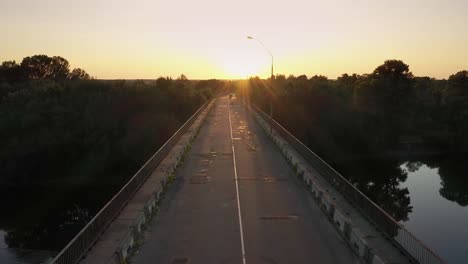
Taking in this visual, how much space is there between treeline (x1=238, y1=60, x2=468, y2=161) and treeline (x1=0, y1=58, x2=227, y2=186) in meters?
18.6

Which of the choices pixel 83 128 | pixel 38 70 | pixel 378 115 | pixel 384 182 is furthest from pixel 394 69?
pixel 38 70

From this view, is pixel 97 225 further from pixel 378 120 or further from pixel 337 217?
pixel 378 120

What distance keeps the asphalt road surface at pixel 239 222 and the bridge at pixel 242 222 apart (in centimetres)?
3

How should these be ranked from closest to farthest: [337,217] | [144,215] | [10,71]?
[337,217]
[144,215]
[10,71]

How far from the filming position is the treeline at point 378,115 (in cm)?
6588

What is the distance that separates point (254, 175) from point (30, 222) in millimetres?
20847

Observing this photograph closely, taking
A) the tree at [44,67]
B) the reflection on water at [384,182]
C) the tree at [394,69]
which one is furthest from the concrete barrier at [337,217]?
the tree at [44,67]

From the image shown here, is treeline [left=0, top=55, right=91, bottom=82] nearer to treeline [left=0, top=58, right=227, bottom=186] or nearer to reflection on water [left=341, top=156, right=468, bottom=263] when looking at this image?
treeline [left=0, top=58, right=227, bottom=186]

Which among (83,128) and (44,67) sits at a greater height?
(44,67)

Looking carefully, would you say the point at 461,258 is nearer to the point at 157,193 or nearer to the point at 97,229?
the point at 157,193

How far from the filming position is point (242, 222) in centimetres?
1659

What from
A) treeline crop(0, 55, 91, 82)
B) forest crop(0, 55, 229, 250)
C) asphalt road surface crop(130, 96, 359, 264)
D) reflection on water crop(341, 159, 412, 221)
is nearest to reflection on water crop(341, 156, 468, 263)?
reflection on water crop(341, 159, 412, 221)

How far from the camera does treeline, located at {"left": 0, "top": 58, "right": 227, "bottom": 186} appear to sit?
53156mm

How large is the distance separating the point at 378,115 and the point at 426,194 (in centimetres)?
3436
